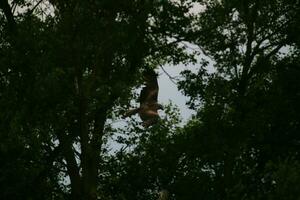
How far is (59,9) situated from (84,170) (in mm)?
6251

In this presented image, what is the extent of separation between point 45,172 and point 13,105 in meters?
4.02

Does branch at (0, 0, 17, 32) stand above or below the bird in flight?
above

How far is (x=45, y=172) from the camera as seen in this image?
21984 millimetres

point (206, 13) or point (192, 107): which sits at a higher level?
point (206, 13)

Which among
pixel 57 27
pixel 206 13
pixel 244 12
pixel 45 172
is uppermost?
pixel 244 12

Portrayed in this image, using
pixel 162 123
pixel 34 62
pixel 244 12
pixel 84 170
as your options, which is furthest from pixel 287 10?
pixel 34 62

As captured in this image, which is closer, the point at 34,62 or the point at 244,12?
the point at 34,62

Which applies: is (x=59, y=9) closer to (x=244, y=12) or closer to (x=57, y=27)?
(x=57, y=27)

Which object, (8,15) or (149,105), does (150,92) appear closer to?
(149,105)

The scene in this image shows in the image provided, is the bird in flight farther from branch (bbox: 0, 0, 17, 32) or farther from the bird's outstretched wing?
branch (bbox: 0, 0, 17, 32)

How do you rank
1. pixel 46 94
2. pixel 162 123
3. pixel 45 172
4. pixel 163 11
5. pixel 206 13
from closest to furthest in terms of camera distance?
1. pixel 46 94
2. pixel 45 172
3. pixel 163 11
4. pixel 206 13
5. pixel 162 123

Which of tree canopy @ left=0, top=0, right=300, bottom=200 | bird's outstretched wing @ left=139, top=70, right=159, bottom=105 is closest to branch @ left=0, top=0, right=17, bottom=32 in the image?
tree canopy @ left=0, top=0, right=300, bottom=200

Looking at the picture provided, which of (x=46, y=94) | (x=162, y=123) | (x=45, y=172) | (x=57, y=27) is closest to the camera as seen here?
(x=46, y=94)

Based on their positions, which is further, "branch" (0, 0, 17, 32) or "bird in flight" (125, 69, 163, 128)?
"branch" (0, 0, 17, 32)
